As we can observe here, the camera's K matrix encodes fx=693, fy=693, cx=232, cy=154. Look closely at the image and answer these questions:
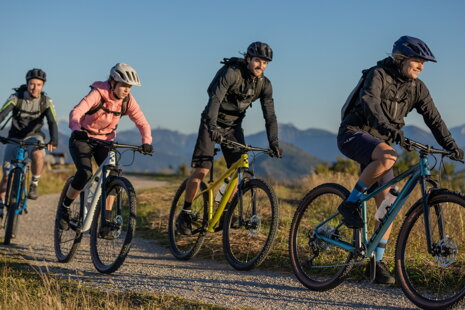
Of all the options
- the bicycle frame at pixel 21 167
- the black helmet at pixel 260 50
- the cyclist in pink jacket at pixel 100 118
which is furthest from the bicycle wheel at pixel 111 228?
the bicycle frame at pixel 21 167

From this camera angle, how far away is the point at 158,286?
246 inches

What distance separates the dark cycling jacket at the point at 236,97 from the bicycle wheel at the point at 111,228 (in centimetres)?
115

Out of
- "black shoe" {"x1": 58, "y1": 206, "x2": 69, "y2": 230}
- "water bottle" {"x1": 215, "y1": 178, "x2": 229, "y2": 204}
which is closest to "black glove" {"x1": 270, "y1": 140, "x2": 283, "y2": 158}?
"water bottle" {"x1": 215, "y1": 178, "x2": 229, "y2": 204}

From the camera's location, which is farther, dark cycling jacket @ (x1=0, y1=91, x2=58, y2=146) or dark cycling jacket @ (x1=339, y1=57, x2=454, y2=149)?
dark cycling jacket @ (x1=0, y1=91, x2=58, y2=146)

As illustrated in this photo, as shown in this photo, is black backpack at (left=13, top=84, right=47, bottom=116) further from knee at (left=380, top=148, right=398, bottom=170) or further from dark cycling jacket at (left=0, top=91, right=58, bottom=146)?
knee at (left=380, top=148, right=398, bottom=170)

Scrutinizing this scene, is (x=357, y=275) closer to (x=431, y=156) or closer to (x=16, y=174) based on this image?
(x=431, y=156)

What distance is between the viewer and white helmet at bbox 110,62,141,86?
7117 mm

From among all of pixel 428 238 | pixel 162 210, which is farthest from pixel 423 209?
pixel 162 210

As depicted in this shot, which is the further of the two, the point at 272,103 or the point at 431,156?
the point at 272,103

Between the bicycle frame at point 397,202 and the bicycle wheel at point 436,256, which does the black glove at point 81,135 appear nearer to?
the bicycle frame at point 397,202

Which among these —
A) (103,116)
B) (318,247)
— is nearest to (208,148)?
A: (103,116)

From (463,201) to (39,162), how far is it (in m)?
6.40

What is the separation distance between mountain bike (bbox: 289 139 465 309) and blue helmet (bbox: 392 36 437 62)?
→ 2.54ft

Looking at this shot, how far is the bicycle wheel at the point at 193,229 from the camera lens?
7.87 m
